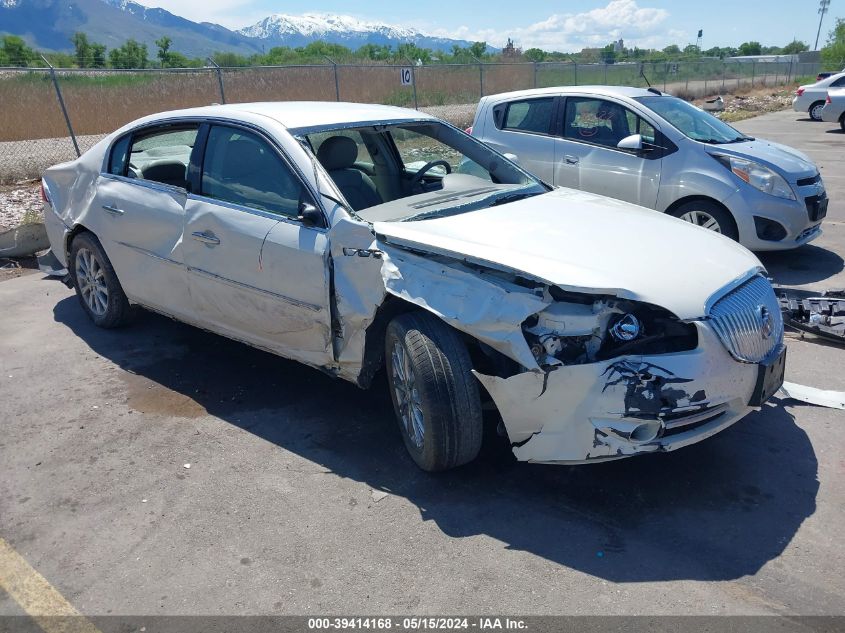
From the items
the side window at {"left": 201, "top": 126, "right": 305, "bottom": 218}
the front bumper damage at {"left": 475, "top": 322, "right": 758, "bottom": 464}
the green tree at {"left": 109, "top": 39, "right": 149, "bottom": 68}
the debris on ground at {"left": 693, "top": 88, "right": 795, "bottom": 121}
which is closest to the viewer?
the front bumper damage at {"left": 475, "top": 322, "right": 758, "bottom": 464}

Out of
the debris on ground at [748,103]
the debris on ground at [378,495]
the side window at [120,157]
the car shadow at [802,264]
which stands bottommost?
the debris on ground at [748,103]

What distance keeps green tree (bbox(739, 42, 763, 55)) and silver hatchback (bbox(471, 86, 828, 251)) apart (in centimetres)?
12909

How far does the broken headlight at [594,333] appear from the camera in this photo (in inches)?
123

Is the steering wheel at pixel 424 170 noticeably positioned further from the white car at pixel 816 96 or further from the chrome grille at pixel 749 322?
the white car at pixel 816 96

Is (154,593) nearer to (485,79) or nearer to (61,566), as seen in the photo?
(61,566)

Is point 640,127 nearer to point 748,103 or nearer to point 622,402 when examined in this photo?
point 622,402

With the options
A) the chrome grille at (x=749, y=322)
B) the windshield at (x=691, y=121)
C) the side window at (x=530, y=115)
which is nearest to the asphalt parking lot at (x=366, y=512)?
the chrome grille at (x=749, y=322)

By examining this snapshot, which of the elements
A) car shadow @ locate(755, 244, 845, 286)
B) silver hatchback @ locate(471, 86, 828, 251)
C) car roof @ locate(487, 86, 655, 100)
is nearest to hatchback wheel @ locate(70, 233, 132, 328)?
silver hatchback @ locate(471, 86, 828, 251)

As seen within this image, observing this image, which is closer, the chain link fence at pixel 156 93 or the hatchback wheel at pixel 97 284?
the hatchback wheel at pixel 97 284

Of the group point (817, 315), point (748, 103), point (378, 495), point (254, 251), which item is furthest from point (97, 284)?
point (748, 103)

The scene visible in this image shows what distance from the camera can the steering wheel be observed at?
197 inches

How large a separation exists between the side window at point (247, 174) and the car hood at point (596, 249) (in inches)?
29.2

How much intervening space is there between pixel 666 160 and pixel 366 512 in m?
5.27

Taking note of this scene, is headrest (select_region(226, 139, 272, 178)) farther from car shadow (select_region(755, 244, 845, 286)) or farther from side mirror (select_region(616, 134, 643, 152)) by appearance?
car shadow (select_region(755, 244, 845, 286))
